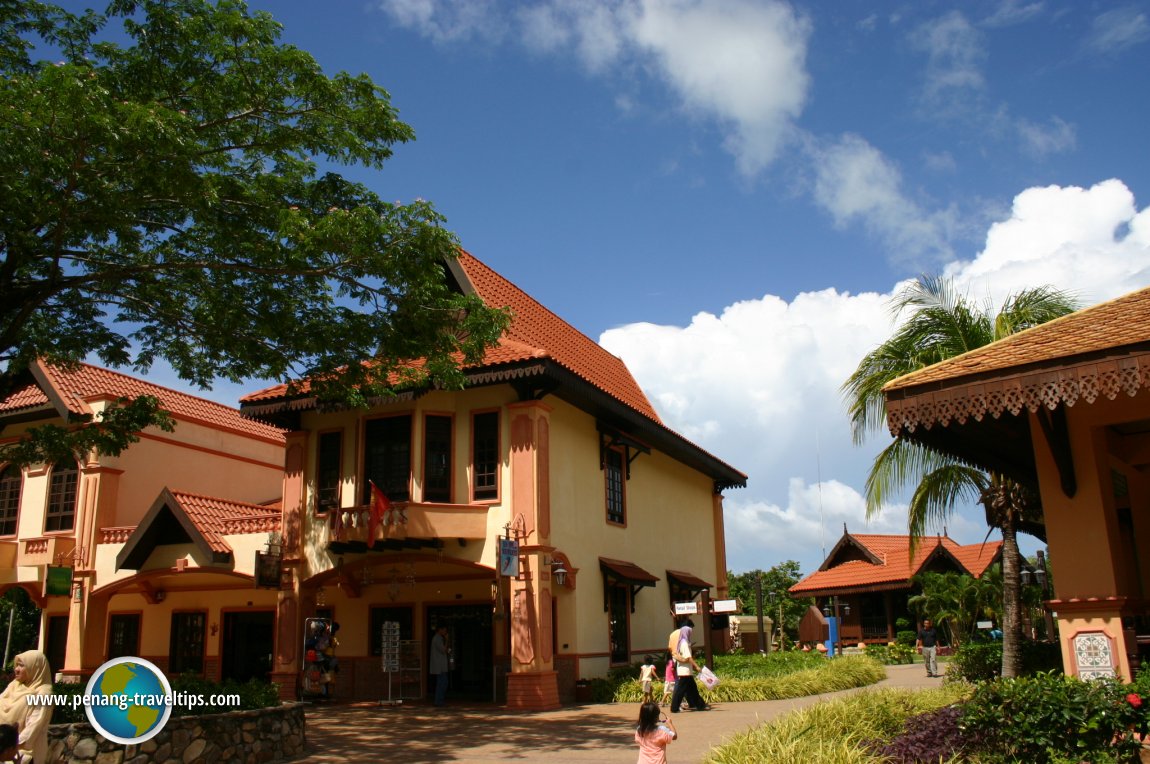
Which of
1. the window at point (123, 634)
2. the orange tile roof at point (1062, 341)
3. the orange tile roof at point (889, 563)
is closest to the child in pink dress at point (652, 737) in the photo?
the orange tile roof at point (1062, 341)

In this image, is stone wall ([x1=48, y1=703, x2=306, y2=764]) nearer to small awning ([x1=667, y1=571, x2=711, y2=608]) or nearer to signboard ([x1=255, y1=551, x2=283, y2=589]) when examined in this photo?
signboard ([x1=255, y1=551, x2=283, y2=589])

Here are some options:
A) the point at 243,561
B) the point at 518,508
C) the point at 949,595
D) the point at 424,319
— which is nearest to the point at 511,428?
the point at 518,508

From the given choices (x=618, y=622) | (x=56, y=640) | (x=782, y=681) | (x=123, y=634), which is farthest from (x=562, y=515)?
(x=56, y=640)

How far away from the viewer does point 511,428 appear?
18.9 meters

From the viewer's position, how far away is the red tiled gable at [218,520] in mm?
21078

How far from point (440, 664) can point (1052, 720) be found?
13.2 m

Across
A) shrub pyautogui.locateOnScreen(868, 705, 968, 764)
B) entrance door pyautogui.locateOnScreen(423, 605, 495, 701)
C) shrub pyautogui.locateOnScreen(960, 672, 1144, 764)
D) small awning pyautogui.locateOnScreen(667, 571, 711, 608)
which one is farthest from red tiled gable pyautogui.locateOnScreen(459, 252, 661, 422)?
shrub pyautogui.locateOnScreen(960, 672, 1144, 764)

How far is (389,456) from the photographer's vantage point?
65.4 ft

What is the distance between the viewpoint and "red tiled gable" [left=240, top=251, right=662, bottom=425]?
18.8 m

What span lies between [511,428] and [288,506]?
5.58m

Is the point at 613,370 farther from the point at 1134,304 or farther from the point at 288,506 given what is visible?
the point at 1134,304

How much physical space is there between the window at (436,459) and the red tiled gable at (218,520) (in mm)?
4008

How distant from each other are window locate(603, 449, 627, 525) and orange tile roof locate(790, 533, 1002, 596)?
16.9m

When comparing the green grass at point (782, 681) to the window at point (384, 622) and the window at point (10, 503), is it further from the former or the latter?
the window at point (10, 503)
